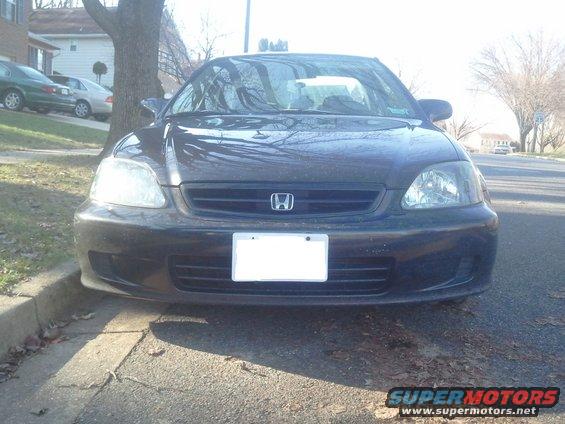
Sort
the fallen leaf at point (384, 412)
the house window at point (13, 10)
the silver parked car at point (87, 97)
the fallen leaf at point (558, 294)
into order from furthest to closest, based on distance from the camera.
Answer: the house window at point (13, 10) < the silver parked car at point (87, 97) < the fallen leaf at point (558, 294) < the fallen leaf at point (384, 412)

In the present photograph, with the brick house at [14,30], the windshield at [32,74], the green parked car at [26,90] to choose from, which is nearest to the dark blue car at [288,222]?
the green parked car at [26,90]

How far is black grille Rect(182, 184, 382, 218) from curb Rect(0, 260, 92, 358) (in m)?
0.91

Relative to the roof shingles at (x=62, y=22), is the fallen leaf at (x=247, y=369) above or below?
below

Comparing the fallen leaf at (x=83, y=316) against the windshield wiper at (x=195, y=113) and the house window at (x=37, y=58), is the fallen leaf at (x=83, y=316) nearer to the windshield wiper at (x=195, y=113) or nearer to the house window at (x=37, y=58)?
the windshield wiper at (x=195, y=113)

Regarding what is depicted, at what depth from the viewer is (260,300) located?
2441mm

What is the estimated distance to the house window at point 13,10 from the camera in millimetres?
22234

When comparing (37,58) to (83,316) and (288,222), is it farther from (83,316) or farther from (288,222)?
(288,222)

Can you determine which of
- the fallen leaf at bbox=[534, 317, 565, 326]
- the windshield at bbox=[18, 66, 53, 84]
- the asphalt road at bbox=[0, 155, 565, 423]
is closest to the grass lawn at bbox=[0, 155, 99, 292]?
the asphalt road at bbox=[0, 155, 565, 423]

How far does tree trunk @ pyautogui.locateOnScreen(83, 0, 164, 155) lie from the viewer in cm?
739

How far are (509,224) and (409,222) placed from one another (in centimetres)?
379

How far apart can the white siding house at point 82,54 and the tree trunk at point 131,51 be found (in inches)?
1186

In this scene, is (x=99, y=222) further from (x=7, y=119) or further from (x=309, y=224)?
(x=7, y=119)

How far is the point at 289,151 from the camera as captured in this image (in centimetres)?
274

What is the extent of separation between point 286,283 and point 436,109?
2.07 meters
